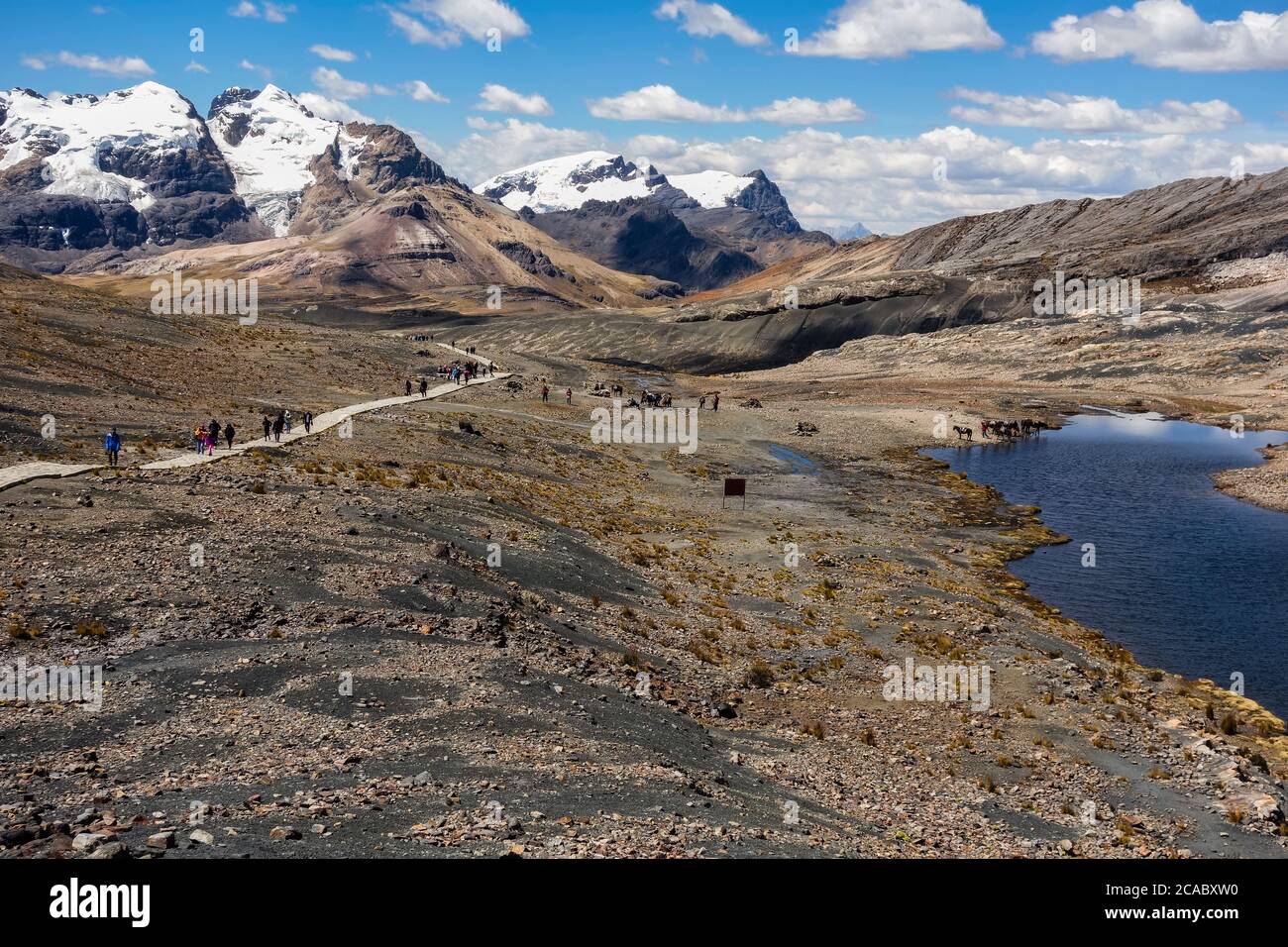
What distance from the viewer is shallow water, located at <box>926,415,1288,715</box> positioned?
38.4m

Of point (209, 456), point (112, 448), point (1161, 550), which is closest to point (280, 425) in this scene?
point (209, 456)

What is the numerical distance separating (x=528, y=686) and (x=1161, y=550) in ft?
140

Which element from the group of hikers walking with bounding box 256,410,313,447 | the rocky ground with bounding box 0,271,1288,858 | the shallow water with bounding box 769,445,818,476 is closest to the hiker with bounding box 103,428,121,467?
the rocky ground with bounding box 0,271,1288,858

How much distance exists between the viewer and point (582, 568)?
39.8 m

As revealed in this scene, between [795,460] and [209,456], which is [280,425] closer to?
[209,456]

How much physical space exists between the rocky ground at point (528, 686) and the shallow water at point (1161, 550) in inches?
112

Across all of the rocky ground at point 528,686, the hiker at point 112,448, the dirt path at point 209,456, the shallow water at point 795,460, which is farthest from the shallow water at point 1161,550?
the hiker at point 112,448

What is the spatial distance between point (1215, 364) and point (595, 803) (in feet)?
447

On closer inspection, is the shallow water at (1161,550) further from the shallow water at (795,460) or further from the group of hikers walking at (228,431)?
the group of hikers walking at (228,431)

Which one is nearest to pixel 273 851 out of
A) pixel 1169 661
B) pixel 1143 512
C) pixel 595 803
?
pixel 595 803

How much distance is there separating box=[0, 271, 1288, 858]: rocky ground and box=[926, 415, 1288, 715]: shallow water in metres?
2.84

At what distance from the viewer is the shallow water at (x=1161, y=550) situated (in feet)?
126

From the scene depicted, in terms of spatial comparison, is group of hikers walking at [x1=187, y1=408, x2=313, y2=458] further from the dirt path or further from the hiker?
the hiker
